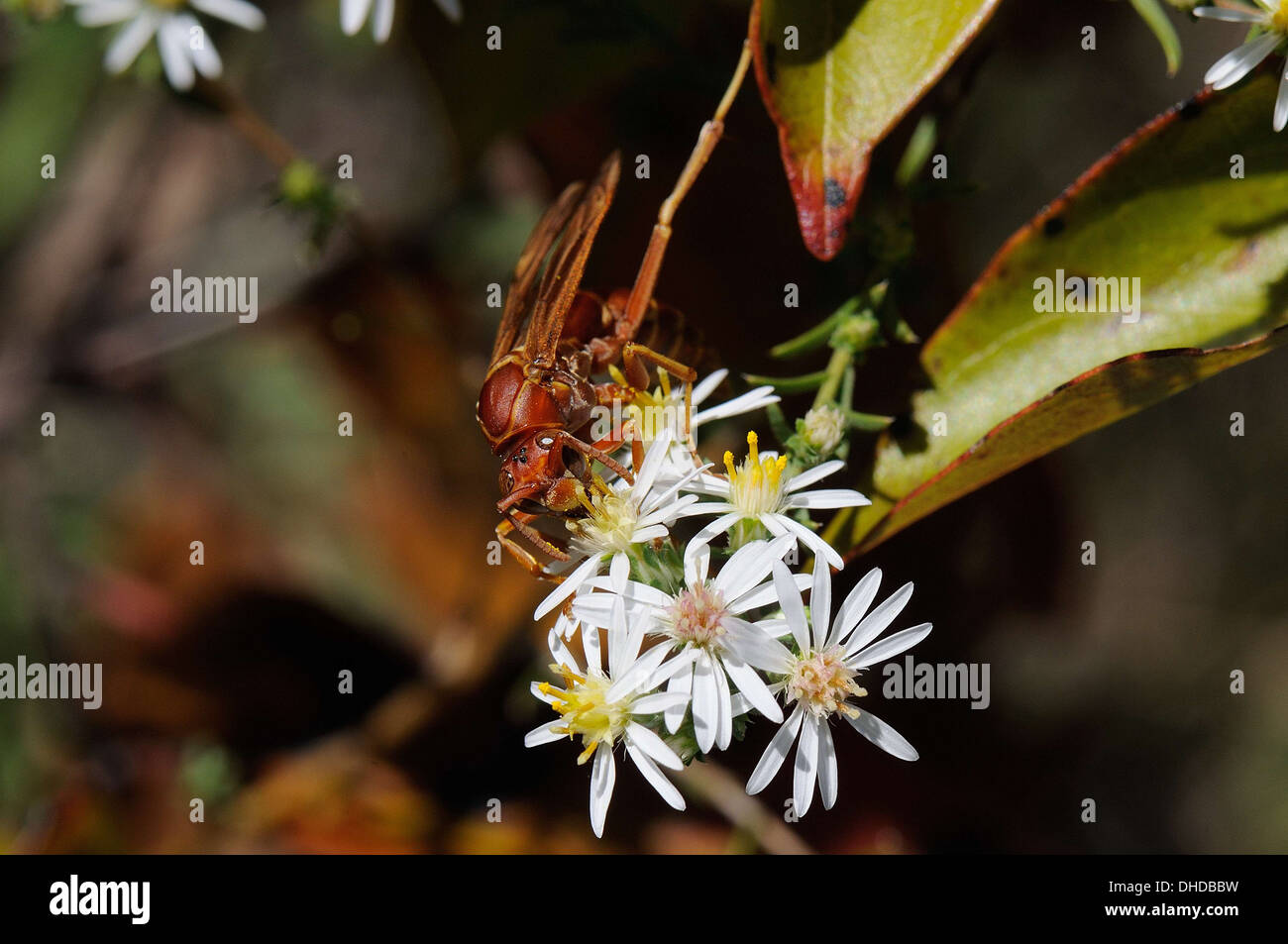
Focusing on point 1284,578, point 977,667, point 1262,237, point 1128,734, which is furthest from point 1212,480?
point 1262,237

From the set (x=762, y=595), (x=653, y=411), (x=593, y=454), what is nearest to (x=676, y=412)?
(x=653, y=411)

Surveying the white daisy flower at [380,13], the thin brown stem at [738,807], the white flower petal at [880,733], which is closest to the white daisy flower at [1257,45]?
the white flower petal at [880,733]

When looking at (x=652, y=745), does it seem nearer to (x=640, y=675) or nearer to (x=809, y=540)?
(x=640, y=675)

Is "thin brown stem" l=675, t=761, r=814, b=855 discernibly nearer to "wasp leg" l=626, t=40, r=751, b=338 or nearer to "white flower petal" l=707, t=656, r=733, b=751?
"white flower petal" l=707, t=656, r=733, b=751

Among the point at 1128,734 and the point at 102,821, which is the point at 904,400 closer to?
the point at 1128,734

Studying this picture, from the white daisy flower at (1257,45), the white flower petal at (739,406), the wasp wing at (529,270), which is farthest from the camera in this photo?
the wasp wing at (529,270)

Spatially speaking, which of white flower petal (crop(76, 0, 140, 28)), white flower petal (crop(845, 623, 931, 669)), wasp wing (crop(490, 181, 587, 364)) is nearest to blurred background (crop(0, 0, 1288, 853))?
white flower petal (crop(76, 0, 140, 28))

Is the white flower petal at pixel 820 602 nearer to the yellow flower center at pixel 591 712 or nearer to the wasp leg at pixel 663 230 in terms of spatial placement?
the yellow flower center at pixel 591 712
